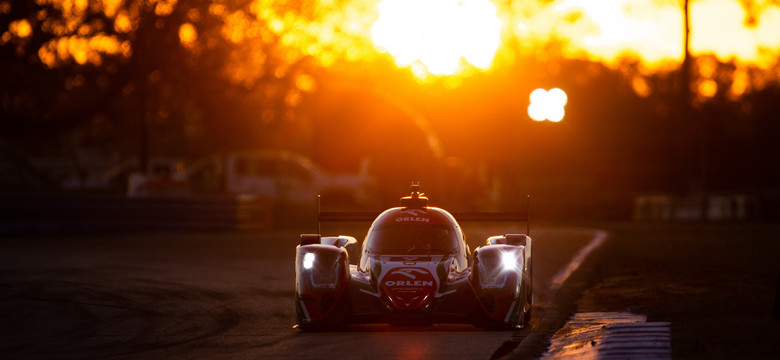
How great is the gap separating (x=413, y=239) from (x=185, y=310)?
2743 millimetres

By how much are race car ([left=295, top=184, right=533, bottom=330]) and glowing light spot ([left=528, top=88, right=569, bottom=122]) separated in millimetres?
17993

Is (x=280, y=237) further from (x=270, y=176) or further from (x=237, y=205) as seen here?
(x=270, y=176)

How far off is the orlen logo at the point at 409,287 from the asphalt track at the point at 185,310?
0.30 meters

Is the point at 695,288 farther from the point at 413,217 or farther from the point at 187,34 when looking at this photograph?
the point at 187,34

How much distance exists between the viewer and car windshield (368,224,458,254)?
12.7 m

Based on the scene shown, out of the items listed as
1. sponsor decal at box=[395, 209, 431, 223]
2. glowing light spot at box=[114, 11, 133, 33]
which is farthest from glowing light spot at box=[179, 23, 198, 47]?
sponsor decal at box=[395, 209, 431, 223]

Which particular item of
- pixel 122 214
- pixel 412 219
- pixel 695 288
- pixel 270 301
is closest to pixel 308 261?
pixel 412 219

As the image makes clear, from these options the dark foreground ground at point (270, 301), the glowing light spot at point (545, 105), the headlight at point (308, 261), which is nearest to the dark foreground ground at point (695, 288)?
the dark foreground ground at point (270, 301)

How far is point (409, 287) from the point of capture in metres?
11.8

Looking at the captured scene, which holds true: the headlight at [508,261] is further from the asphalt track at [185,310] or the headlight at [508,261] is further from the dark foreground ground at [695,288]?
the dark foreground ground at [695,288]

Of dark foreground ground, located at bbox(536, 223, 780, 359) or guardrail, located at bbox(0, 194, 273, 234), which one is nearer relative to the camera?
dark foreground ground, located at bbox(536, 223, 780, 359)

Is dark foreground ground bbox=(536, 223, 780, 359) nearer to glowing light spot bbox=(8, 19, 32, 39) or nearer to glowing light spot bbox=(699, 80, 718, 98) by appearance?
glowing light spot bbox=(8, 19, 32, 39)

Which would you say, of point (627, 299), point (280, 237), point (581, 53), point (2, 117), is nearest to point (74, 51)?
point (2, 117)

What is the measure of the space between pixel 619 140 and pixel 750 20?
1754 inches
